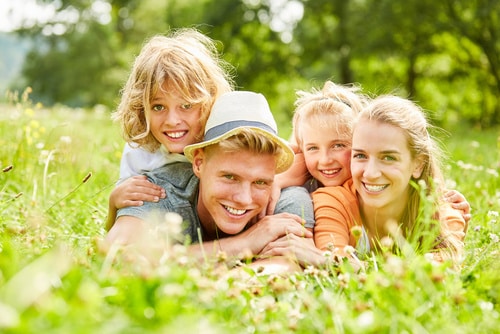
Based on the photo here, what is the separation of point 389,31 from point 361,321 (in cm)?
2001

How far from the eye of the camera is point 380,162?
352cm

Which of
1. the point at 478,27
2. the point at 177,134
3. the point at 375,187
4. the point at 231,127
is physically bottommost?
the point at 478,27

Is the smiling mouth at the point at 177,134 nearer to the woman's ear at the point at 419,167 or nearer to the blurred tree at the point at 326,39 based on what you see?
the woman's ear at the point at 419,167

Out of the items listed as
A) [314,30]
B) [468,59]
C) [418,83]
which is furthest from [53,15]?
[468,59]

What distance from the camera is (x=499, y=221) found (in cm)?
369

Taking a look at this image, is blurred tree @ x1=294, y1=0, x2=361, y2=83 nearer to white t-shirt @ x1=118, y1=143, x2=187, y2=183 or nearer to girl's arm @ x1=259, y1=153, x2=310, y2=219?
girl's arm @ x1=259, y1=153, x2=310, y2=219

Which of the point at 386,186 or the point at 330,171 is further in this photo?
the point at 330,171

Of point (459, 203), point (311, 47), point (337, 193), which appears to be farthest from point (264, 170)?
point (311, 47)

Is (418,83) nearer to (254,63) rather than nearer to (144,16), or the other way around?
(254,63)

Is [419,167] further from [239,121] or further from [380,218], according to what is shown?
[239,121]

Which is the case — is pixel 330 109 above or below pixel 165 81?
below

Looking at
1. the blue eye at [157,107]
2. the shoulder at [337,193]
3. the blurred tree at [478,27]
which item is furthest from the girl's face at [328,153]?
the blurred tree at [478,27]

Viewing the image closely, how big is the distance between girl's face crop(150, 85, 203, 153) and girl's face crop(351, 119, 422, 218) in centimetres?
105

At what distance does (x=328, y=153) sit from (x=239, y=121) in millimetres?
836
